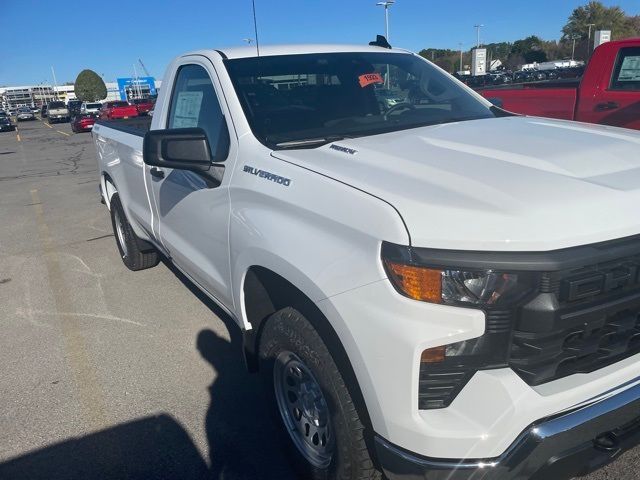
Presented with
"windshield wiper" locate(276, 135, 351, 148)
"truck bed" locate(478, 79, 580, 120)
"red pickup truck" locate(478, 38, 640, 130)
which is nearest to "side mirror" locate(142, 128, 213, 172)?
"windshield wiper" locate(276, 135, 351, 148)

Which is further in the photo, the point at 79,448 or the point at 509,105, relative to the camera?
the point at 509,105

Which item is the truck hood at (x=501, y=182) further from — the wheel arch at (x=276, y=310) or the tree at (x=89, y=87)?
the tree at (x=89, y=87)

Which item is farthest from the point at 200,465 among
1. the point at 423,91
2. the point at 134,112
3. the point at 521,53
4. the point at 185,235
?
the point at 521,53

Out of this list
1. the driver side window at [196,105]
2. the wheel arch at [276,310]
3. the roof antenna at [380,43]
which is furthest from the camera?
the roof antenna at [380,43]

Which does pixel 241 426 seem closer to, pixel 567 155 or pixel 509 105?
pixel 567 155

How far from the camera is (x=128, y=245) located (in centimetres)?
545

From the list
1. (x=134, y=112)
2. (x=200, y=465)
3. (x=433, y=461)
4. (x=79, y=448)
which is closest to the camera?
(x=433, y=461)

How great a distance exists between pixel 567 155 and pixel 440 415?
1.13 metres

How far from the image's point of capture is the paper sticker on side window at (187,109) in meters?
3.31

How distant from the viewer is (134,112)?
30.8 metres

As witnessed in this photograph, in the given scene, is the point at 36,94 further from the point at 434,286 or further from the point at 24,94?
the point at 434,286

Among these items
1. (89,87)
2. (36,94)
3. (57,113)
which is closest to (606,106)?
(57,113)

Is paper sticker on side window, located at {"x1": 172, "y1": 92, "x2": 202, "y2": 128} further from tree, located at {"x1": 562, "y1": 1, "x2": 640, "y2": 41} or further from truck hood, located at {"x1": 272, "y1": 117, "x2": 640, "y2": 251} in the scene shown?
tree, located at {"x1": 562, "y1": 1, "x2": 640, "y2": 41}

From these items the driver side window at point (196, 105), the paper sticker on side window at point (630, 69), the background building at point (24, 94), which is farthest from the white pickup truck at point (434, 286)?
the background building at point (24, 94)
